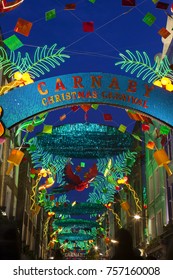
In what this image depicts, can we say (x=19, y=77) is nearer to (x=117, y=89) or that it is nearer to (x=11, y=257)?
(x=117, y=89)

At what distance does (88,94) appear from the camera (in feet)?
32.3

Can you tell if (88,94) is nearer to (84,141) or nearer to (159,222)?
(84,141)

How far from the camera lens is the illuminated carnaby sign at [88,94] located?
384 inches

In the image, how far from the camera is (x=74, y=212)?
30.3 meters

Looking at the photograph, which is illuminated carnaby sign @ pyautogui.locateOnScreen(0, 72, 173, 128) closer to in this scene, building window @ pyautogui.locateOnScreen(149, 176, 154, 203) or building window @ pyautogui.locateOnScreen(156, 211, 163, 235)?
A: building window @ pyautogui.locateOnScreen(156, 211, 163, 235)

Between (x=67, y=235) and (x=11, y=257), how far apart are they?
143ft

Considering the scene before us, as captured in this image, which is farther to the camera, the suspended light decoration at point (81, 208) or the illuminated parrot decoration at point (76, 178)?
the suspended light decoration at point (81, 208)

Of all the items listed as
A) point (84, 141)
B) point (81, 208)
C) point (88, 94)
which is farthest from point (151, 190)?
point (88, 94)

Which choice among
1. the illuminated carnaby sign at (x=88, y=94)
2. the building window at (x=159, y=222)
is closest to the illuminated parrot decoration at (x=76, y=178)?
the building window at (x=159, y=222)

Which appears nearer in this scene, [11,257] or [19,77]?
[11,257]

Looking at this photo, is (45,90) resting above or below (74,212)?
above

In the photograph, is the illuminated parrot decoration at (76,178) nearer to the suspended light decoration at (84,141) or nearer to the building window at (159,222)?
the suspended light decoration at (84,141)
